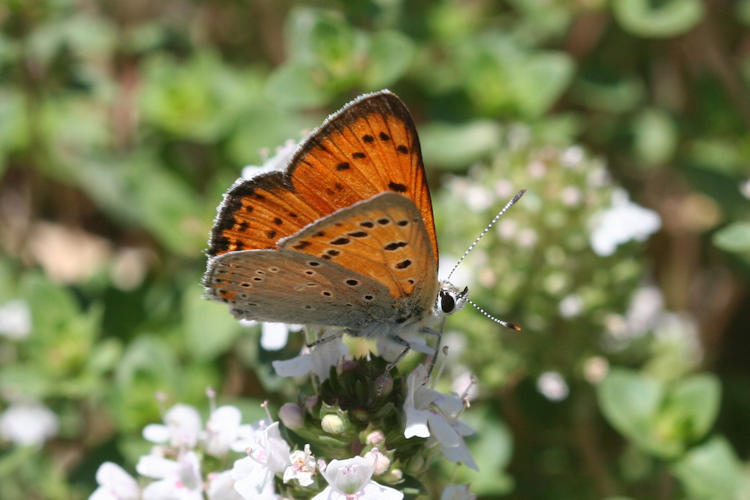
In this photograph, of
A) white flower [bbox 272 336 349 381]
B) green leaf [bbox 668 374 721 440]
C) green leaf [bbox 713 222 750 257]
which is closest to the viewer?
white flower [bbox 272 336 349 381]

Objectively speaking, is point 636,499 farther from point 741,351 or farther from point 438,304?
point 438,304

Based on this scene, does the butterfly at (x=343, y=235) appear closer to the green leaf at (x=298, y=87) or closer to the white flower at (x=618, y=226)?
the white flower at (x=618, y=226)

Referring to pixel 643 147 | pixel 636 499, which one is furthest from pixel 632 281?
pixel 643 147

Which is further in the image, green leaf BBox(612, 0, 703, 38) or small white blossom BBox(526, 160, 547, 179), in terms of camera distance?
green leaf BBox(612, 0, 703, 38)

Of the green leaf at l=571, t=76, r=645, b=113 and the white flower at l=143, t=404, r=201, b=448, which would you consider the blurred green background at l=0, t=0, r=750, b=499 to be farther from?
the white flower at l=143, t=404, r=201, b=448

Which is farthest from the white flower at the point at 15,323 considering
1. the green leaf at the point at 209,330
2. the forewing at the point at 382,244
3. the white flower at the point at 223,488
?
the forewing at the point at 382,244

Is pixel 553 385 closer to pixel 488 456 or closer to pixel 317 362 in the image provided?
pixel 488 456

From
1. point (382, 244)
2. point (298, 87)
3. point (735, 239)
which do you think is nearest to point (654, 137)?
point (735, 239)

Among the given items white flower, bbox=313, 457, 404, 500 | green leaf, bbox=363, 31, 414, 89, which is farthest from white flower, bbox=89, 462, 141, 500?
green leaf, bbox=363, 31, 414, 89
